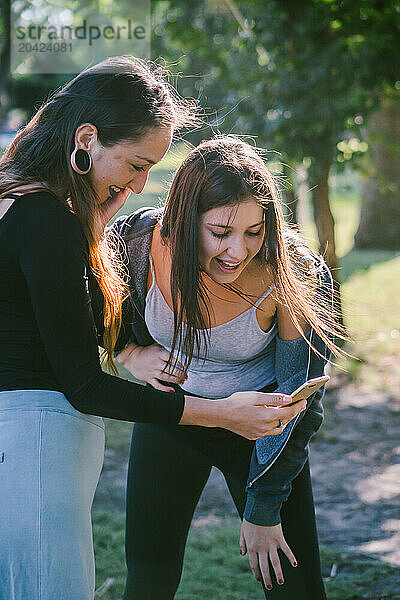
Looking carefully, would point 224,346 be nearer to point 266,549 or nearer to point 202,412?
point 202,412

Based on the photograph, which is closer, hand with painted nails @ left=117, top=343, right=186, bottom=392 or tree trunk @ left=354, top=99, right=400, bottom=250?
hand with painted nails @ left=117, top=343, right=186, bottom=392

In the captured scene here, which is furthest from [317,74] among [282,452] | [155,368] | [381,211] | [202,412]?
[381,211]

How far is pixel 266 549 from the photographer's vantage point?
1.94 metres

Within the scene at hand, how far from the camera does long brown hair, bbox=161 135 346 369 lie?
185cm

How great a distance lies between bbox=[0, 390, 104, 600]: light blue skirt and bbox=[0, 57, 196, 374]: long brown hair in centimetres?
33

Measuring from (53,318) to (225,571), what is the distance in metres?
2.11

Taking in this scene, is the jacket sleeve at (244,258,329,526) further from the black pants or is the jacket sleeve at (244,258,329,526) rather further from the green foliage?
the green foliage

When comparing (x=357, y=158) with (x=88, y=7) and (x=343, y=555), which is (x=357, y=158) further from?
(x=88, y=7)

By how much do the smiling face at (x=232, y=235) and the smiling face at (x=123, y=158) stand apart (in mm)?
201

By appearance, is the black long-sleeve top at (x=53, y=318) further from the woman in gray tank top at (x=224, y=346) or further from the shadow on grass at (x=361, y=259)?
the shadow on grass at (x=361, y=259)

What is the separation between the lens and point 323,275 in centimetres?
200

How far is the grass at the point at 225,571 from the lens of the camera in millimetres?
3002

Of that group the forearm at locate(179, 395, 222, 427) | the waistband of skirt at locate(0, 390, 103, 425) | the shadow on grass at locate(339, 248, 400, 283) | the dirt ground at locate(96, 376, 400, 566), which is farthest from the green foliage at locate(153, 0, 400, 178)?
the shadow on grass at locate(339, 248, 400, 283)

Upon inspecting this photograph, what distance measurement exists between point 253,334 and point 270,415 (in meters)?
0.30
